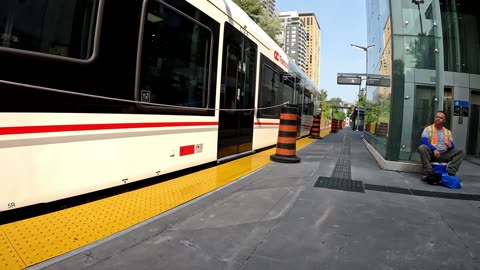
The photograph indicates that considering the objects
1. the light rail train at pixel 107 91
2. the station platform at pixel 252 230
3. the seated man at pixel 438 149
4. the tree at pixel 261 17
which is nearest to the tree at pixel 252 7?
the tree at pixel 261 17

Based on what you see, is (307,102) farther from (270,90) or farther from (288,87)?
(270,90)

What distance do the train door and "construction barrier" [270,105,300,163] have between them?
75 centimetres

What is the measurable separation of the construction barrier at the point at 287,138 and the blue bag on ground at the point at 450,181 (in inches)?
104

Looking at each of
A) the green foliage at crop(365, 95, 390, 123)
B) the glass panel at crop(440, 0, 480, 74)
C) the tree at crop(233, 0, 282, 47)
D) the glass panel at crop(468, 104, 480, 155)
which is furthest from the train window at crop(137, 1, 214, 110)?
the tree at crop(233, 0, 282, 47)

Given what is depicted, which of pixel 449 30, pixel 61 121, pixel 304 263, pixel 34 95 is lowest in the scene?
pixel 304 263

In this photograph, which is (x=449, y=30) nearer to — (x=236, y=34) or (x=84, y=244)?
(x=236, y=34)

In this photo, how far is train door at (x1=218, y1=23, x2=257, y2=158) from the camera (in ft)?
18.7

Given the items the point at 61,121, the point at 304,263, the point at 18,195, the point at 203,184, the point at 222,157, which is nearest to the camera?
the point at 304,263

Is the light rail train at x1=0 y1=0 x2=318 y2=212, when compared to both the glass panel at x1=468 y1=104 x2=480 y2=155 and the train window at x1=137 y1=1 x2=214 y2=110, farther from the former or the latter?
the glass panel at x1=468 y1=104 x2=480 y2=155

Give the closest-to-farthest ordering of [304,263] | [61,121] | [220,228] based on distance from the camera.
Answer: [304,263] < [61,121] < [220,228]

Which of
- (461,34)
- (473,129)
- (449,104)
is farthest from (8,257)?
(461,34)

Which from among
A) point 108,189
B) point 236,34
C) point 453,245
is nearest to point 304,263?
point 453,245

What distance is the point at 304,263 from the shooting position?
2344 mm

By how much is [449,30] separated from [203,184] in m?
11.1
